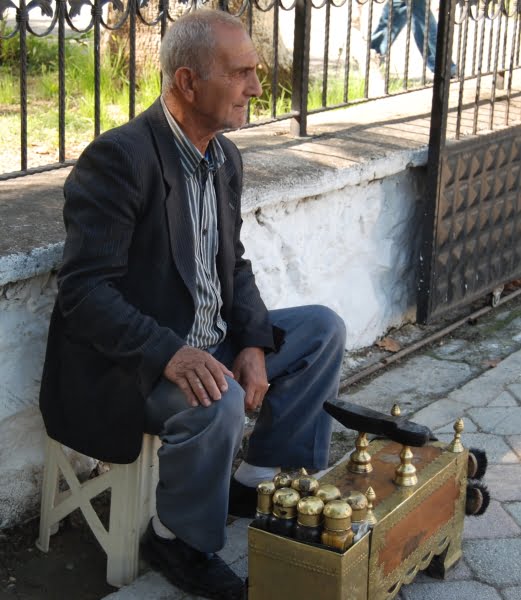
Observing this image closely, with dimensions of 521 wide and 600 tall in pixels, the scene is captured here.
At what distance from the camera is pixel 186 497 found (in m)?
A: 2.66

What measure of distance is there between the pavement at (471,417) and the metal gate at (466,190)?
214 mm

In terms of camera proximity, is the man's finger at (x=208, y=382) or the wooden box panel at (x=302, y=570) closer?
the wooden box panel at (x=302, y=570)

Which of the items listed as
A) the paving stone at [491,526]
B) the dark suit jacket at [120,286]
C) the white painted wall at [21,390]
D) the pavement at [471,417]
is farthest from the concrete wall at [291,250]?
the paving stone at [491,526]

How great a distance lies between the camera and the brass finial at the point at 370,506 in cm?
240

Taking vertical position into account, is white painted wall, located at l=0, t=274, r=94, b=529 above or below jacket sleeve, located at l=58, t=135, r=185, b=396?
below

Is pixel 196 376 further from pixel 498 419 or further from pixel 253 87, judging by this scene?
pixel 498 419

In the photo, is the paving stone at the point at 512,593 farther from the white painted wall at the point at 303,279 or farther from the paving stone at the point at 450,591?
the white painted wall at the point at 303,279

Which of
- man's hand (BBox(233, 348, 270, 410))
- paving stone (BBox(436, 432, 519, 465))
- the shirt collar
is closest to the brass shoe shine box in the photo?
man's hand (BBox(233, 348, 270, 410))

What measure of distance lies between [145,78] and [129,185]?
3.76 m

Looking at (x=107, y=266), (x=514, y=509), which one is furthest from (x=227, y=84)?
(x=514, y=509)

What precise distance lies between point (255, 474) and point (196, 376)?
690 mm

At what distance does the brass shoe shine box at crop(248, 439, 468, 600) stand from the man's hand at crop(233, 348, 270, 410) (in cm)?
35

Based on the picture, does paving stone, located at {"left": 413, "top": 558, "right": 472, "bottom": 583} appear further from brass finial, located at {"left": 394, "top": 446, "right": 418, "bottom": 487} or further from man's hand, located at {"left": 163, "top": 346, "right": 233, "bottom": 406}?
man's hand, located at {"left": 163, "top": 346, "right": 233, "bottom": 406}

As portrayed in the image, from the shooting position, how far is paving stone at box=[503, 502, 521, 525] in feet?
10.7
